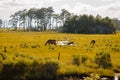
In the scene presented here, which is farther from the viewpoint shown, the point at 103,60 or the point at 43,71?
the point at 103,60

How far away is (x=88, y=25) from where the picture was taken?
132125 mm

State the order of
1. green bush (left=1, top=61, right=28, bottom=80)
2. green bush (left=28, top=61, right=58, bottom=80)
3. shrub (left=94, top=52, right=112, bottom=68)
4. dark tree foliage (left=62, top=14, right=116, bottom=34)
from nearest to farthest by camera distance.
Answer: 1. green bush (left=1, top=61, right=28, bottom=80)
2. green bush (left=28, top=61, right=58, bottom=80)
3. shrub (left=94, top=52, right=112, bottom=68)
4. dark tree foliage (left=62, top=14, right=116, bottom=34)

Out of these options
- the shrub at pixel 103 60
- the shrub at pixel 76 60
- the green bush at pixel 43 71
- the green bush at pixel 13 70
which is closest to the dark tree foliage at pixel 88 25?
the shrub at pixel 103 60

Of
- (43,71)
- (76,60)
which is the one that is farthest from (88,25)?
(43,71)

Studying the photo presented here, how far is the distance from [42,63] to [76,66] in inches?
196

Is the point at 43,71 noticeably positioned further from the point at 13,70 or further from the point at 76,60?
the point at 76,60

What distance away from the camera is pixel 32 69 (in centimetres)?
3253

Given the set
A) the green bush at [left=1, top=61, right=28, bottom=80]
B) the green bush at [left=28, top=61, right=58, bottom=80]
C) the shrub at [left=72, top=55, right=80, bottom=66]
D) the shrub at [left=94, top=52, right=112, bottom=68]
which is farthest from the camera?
the shrub at [left=94, top=52, right=112, bottom=68]

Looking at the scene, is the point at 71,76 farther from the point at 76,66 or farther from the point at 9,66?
the point at 9,66

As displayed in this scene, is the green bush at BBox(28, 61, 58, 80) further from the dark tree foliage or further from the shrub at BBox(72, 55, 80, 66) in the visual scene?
the dark tree foliage

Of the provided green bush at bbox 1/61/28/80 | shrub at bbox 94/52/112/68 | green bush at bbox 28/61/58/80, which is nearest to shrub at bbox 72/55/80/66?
shrub at bbox 94/52/112/68

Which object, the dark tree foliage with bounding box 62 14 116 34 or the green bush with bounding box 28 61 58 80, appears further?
the dark tree foliage with bounding box 62 14 116 34

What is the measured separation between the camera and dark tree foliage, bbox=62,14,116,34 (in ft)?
431

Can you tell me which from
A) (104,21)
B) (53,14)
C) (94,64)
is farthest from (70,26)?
(94,64)
